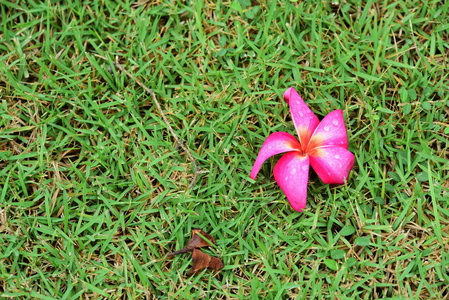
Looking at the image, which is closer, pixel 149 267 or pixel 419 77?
pixel 149 267

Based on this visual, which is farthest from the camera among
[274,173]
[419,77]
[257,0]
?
[257,0]

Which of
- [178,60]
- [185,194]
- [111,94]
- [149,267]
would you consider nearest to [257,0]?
[178,60]

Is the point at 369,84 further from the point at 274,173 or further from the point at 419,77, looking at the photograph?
the point at 274,173

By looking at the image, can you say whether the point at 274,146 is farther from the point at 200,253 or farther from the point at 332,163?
the point at 200,253

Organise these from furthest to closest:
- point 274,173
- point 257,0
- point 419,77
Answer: point 257,0 < point 419,77 < point 274,173

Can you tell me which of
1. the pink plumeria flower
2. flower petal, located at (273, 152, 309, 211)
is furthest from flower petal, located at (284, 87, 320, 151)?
flower petal, located at (273, 152, 309, 211)

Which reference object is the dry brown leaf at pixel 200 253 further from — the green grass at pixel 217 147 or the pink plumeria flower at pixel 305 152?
the pink plumeria flower at pixel 305 152

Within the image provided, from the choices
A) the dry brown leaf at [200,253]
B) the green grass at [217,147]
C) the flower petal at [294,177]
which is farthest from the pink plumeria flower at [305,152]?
the dry brown leaf at [200,253]
